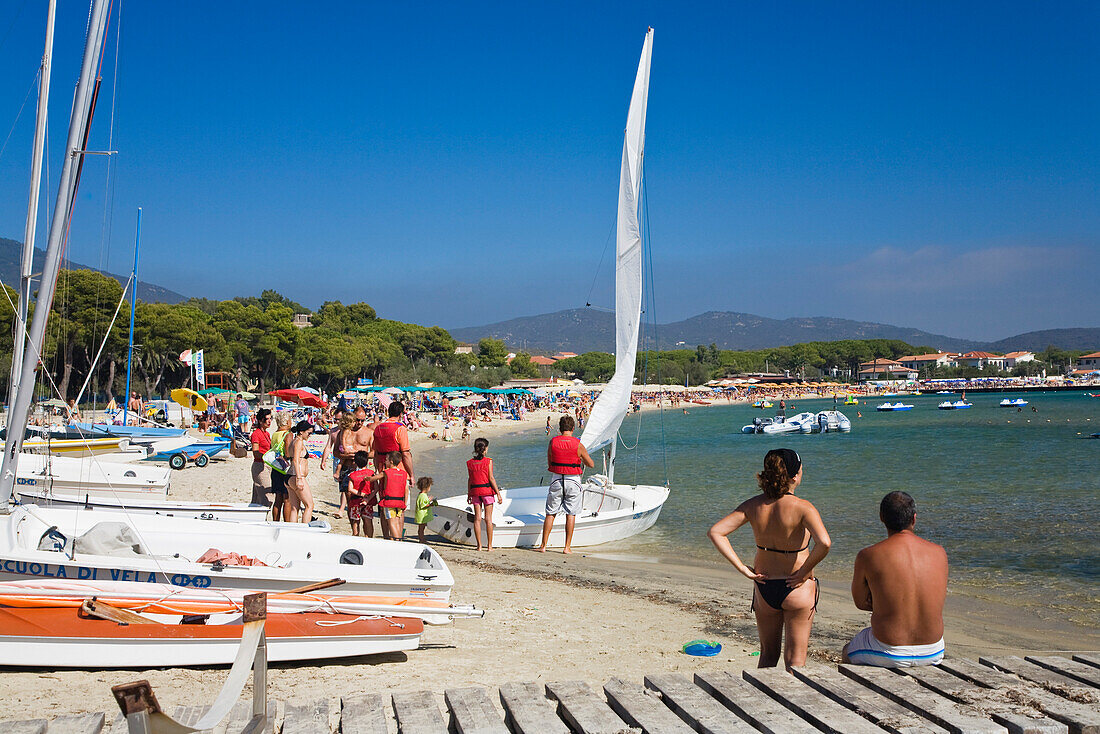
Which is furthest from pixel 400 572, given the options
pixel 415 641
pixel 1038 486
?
pixel 1038 486

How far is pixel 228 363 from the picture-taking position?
193ft

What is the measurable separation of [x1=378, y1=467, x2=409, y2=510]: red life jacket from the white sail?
13.2 ft

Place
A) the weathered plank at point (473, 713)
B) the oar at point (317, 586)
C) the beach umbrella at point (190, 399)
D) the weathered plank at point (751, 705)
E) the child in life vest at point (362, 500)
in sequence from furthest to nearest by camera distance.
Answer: the beach umbrella at point (190, 399)
the child in life vest at point (362, 500)
the oar at point (317, 586)
the weathered plank at point (473, 713)
the weathered plank at point (751, 705)

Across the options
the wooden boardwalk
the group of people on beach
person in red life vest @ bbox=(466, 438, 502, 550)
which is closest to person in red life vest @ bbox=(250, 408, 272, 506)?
person in red life vest @ bbox=(466, 438, 502, 550)

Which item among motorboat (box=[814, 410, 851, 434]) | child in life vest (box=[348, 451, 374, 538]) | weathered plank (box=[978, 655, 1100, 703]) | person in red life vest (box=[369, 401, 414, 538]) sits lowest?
motorboat (box=[814, 410, 851, 434])

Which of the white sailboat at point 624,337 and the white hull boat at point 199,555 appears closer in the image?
the white hull boat at point 199,555

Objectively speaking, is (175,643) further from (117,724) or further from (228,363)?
(228,363)

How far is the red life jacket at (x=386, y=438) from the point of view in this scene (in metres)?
11.1

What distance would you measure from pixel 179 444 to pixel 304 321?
13301 centimetres

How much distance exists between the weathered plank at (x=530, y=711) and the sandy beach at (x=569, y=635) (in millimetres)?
1009

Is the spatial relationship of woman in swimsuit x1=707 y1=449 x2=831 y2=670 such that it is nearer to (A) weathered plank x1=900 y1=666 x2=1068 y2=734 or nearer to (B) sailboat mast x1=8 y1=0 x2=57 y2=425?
(A) weathered plank x1=900 y1=666 x2=1068 y2=734

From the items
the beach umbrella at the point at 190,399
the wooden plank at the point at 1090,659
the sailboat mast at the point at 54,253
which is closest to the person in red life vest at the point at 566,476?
the sailboat mast at the point at 54,253

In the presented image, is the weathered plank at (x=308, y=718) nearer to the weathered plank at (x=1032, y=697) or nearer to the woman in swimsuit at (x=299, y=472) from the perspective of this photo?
the weathered plank at (x=1032, y=697)

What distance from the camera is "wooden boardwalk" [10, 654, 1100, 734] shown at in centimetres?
320
